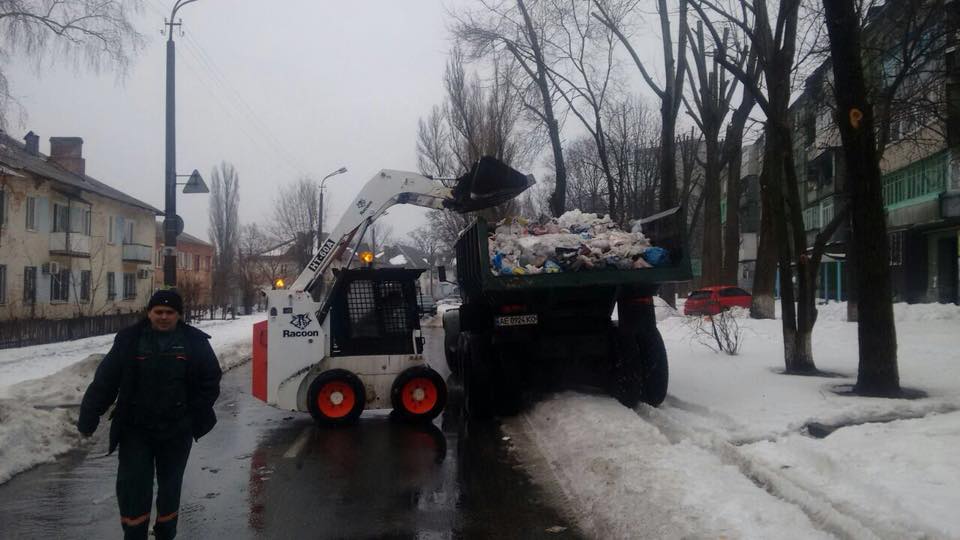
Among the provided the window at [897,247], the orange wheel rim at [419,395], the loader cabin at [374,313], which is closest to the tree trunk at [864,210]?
the orange wheel rim at [419,395]

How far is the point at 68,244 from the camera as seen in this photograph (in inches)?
1356

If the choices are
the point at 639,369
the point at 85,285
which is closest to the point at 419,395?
the point at 639,369

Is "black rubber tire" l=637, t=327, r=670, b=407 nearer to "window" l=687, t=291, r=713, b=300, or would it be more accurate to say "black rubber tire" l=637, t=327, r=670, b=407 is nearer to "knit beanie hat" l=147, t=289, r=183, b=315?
"knit beanie hat" l=147, t=289, r=183, b=315

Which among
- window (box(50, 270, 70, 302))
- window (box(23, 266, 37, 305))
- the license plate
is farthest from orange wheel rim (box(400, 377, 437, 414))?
window (box(50, 270, 70, 302))

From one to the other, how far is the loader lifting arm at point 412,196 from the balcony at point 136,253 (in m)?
35.9

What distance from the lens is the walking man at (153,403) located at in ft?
14.9

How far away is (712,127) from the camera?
24062 mm

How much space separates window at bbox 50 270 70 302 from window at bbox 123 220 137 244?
7.56 metres

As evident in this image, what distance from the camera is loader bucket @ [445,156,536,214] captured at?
955cm

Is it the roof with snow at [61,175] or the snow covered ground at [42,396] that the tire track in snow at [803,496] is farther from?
the roof with snow at [61,175]

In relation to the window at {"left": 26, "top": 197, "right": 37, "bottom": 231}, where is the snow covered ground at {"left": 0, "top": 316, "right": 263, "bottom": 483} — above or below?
below

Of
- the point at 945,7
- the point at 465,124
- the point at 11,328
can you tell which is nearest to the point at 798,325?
the point at 945,7

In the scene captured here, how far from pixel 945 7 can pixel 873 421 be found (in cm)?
1018

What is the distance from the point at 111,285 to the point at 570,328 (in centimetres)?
3752
